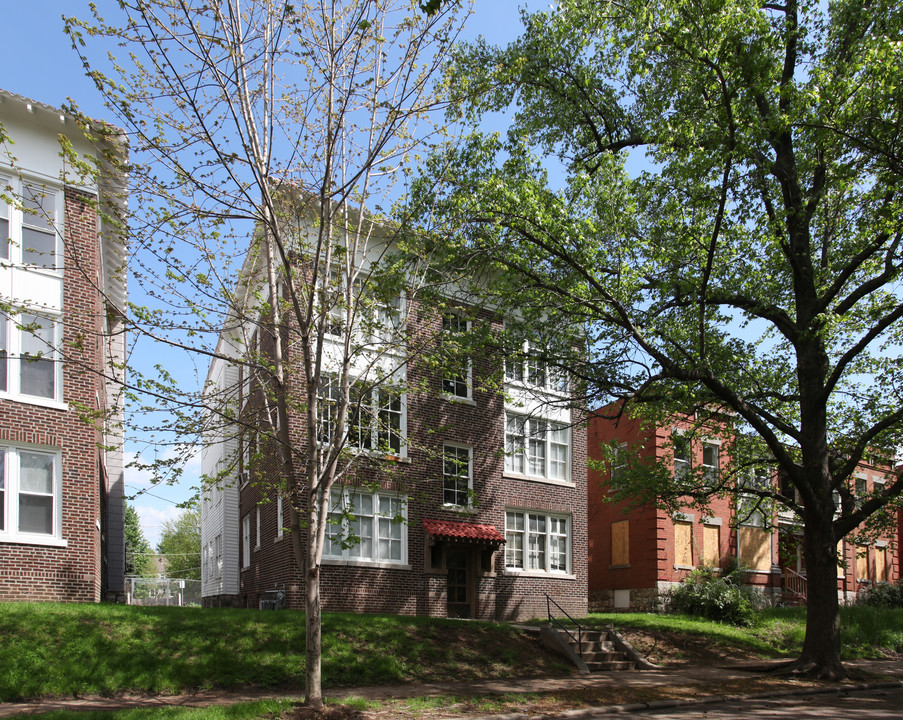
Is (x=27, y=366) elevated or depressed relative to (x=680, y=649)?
elevated

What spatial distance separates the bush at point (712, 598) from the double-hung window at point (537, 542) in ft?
13.2

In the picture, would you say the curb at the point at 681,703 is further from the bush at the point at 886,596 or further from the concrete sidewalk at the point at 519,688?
the bush at the point at 886,596

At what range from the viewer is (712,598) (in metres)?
24.2

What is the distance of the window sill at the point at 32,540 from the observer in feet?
51.2

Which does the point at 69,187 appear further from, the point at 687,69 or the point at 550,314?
the point at 687,69

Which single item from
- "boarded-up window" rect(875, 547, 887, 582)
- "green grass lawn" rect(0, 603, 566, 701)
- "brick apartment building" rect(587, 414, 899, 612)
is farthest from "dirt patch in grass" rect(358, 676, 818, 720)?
"boarded-up window" rect(875, 547, 887, 582)

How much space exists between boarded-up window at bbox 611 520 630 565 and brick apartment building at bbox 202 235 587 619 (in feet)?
14.1

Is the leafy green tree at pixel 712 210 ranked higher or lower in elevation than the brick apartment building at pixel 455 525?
higher

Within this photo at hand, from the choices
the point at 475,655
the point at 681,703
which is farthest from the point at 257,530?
the point at 681,703

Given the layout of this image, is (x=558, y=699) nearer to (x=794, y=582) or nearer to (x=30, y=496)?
(x=30, y=496)

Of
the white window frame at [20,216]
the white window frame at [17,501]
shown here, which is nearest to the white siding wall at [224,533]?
the white window frame at [17,501]

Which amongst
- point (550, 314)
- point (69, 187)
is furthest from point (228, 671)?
point (69, 187)

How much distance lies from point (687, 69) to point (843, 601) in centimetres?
2912

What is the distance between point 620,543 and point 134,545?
41.4m
